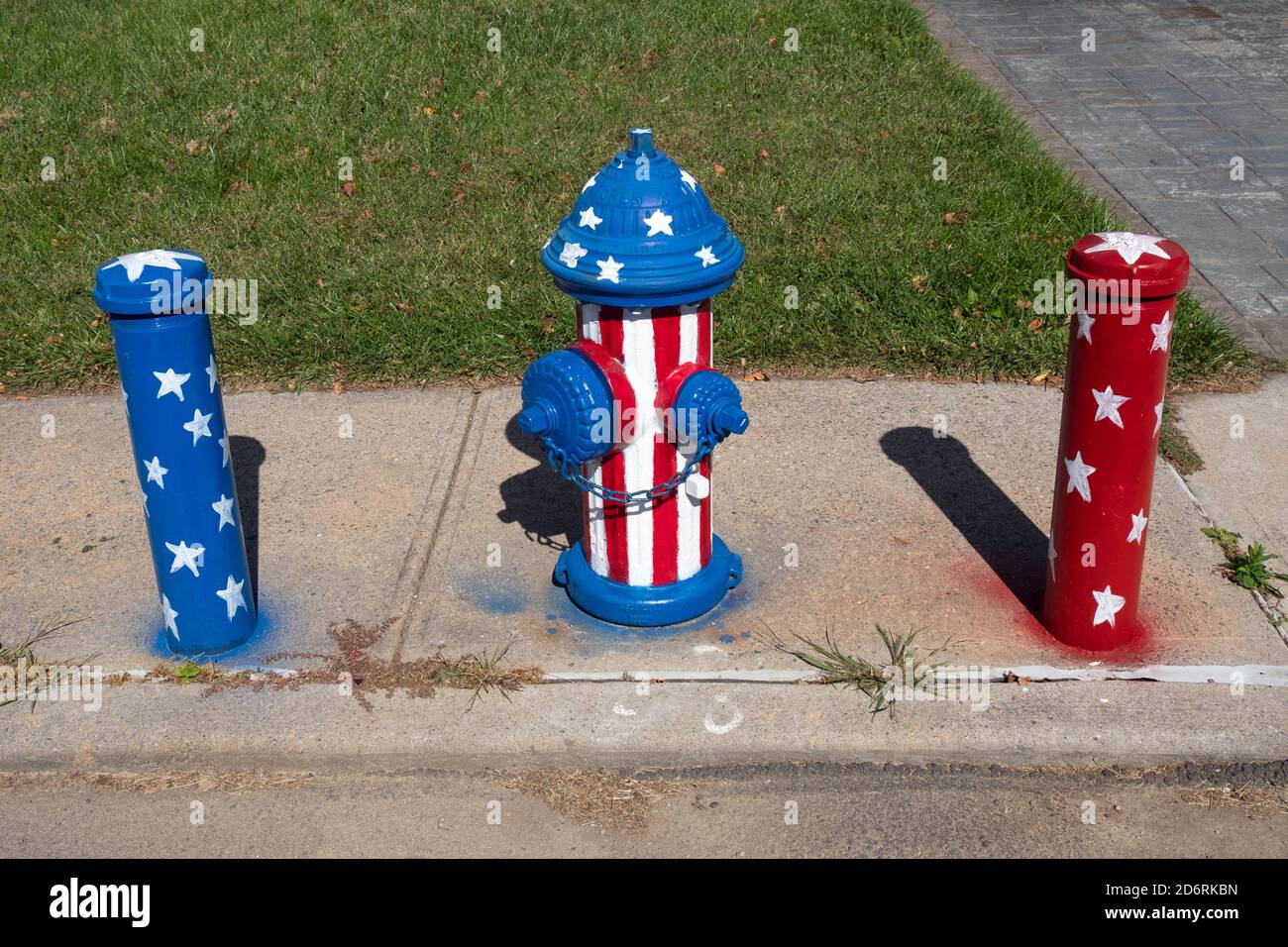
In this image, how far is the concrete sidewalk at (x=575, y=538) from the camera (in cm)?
382

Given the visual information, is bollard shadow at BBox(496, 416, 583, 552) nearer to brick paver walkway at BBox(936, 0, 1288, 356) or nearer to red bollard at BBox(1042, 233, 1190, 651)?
red bollard at BBox(1042, 233, 1190, 651)

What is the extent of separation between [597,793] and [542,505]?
1489mm

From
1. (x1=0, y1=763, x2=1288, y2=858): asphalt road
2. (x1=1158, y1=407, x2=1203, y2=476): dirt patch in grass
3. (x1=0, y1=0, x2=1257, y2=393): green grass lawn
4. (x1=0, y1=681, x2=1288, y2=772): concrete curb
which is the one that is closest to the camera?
(x1=0, y1=763, x2=1288, y2=858): asphalt road

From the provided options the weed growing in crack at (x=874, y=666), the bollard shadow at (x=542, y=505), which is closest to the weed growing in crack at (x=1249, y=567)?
the weed growing in crack at (x=874, y=666)

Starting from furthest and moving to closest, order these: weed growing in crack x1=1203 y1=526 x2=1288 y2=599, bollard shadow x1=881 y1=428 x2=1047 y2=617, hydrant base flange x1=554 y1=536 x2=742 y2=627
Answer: bollard shadow x1=881 y1=428 x2=1047 y2=617 < weed growing in crack x1=1203 y1=526 x2=1288 y2=599 < hydrant base flange x1=554 y1=536 x2=742 y2=627

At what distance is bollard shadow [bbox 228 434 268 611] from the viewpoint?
4.60 m

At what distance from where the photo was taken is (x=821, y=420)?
5445 mm

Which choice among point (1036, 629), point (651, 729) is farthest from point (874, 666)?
point (651, 729)

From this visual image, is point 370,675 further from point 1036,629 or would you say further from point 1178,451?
point 1178,451

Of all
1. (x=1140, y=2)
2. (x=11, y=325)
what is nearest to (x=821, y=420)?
(x=11, y=325)

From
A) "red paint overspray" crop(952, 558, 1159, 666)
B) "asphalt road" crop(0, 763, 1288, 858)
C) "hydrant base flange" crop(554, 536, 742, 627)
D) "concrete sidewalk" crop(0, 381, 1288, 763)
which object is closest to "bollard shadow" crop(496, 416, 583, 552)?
"concrete sidewalk" crop(0, 381, 1288, 763)

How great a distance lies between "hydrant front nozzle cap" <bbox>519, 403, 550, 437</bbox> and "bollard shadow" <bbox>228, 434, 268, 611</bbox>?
1.12 m

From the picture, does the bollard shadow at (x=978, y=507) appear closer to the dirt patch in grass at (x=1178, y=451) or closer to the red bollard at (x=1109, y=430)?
the red bollard at (x=1109, y=430)

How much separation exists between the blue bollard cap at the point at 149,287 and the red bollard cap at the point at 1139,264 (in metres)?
2.35
